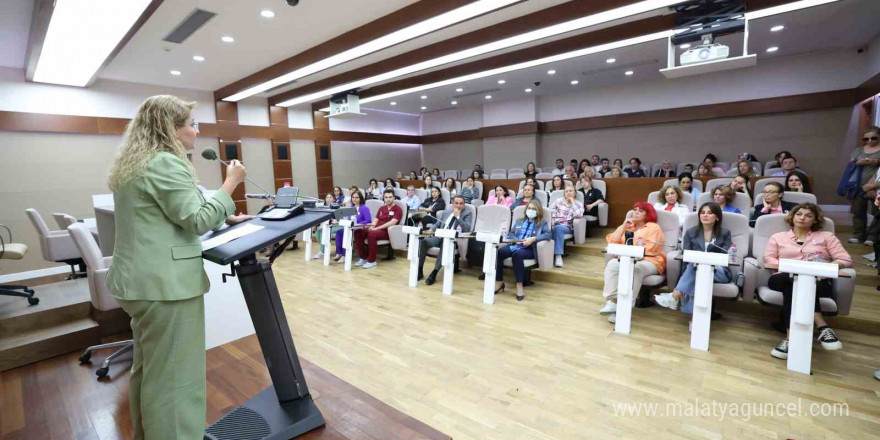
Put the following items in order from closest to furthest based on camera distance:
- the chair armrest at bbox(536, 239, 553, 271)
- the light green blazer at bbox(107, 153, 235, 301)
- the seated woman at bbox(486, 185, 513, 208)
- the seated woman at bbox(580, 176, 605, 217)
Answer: the light green blazer at bbox(107, 153, 235, 301) → the chair armrest at bbox(536, 239, 553, 271) → the seated woman at bbox(486, 185, 513, 208) → the seated woman at bbox(580, 176, 605, 217)

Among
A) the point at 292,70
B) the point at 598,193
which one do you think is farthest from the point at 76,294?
the point at 598,193

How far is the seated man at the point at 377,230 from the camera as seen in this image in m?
5.60

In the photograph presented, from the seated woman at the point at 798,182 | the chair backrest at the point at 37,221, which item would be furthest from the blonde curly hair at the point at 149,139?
the seated woman at the point at 798,182

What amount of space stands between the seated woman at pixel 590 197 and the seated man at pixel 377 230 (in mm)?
2762

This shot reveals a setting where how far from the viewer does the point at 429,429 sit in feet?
5.79

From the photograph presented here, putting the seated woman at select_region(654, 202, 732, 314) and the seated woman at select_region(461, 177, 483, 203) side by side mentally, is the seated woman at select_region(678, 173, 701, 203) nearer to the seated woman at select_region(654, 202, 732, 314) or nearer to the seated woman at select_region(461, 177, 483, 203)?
the seated woman at select_region(654, 202, 732, 314)

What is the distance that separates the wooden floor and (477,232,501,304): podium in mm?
1919

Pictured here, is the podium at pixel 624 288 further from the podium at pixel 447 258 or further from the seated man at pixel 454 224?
the seated man at pixel 454 224

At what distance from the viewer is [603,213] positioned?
5750 mm

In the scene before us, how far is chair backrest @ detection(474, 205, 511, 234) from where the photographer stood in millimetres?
4570

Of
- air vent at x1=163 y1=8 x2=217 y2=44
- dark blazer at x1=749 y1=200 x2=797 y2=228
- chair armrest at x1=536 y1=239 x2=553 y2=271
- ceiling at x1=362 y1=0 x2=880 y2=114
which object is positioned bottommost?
chair armrest at x1=536 y1=239 x2=553 y2=271

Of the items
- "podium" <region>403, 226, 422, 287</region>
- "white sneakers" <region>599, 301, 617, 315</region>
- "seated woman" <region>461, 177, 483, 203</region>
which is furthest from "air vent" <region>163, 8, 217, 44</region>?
"white sneakers" <region>599, 301, 617, 315</region>

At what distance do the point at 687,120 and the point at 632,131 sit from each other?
3.97ft

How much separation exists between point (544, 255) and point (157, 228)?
11.8ft
